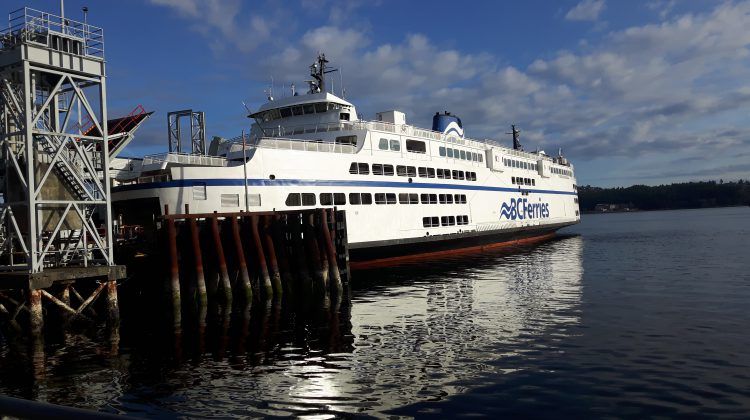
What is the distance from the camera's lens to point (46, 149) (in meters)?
18.5

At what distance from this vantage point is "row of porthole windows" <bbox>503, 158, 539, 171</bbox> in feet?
146

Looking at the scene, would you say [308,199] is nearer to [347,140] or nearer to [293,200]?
[293,200]

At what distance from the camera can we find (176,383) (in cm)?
1128

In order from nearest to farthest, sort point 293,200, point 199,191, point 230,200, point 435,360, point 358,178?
1. point 435,360
2. point 199,191
3. point 230,200
4. point 293,200
5. point 358,178

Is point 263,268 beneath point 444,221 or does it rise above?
beneath

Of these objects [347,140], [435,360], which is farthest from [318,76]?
[435,360]

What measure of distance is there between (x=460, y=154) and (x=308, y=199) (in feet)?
49.3

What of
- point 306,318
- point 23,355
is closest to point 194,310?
point 306,318

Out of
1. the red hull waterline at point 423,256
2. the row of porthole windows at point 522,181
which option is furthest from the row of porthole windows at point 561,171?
the red hull waterline at point 423,256

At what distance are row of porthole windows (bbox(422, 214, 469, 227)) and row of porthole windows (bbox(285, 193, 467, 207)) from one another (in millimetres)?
1019

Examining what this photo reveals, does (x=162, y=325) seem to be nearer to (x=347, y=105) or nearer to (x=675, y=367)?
(x=675, y=367)

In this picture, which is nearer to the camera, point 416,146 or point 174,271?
point 174,271

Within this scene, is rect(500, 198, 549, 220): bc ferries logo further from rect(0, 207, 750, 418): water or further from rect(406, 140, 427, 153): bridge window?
rect(0, 207, 750, 418): water

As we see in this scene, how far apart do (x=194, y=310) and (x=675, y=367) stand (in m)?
14.9
